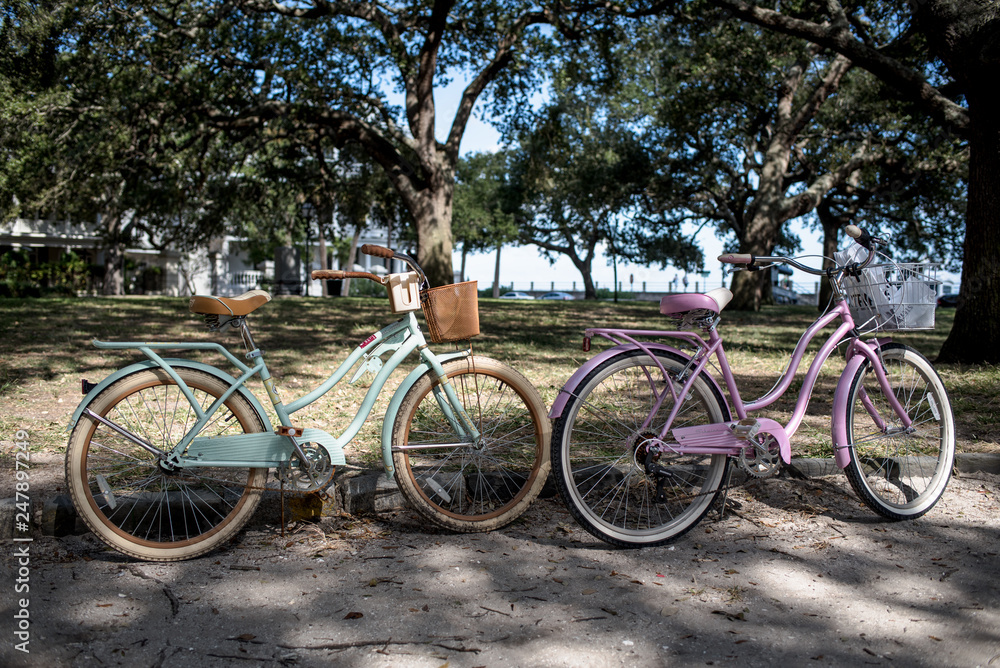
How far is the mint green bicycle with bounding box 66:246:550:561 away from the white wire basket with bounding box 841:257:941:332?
5.57 ft

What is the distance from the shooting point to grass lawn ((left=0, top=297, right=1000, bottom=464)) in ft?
17.2

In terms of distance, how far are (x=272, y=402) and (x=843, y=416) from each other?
8.92ft

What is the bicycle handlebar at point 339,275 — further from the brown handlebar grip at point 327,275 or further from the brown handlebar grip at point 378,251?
the brown handlebar grip at point 378,251

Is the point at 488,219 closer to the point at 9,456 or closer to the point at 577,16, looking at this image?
the point at 577,16

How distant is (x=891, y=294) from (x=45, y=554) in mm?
4032

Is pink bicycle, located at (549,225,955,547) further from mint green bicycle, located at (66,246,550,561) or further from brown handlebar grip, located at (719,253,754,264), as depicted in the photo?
mint green bicycle, located at (66,246,550,561)

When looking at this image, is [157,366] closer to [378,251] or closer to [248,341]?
[248,341]

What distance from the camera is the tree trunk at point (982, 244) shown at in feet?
24.5

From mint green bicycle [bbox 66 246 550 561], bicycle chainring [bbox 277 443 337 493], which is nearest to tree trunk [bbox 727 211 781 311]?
mint green bicycle [bbox 66 246 550 561]

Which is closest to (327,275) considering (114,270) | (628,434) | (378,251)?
(378,251)

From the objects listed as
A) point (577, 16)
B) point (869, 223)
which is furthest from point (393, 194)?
point (869, 223)

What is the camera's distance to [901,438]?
403 centimetres

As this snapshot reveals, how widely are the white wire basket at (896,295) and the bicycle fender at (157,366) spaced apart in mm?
2901

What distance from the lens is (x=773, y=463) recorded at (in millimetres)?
3531
